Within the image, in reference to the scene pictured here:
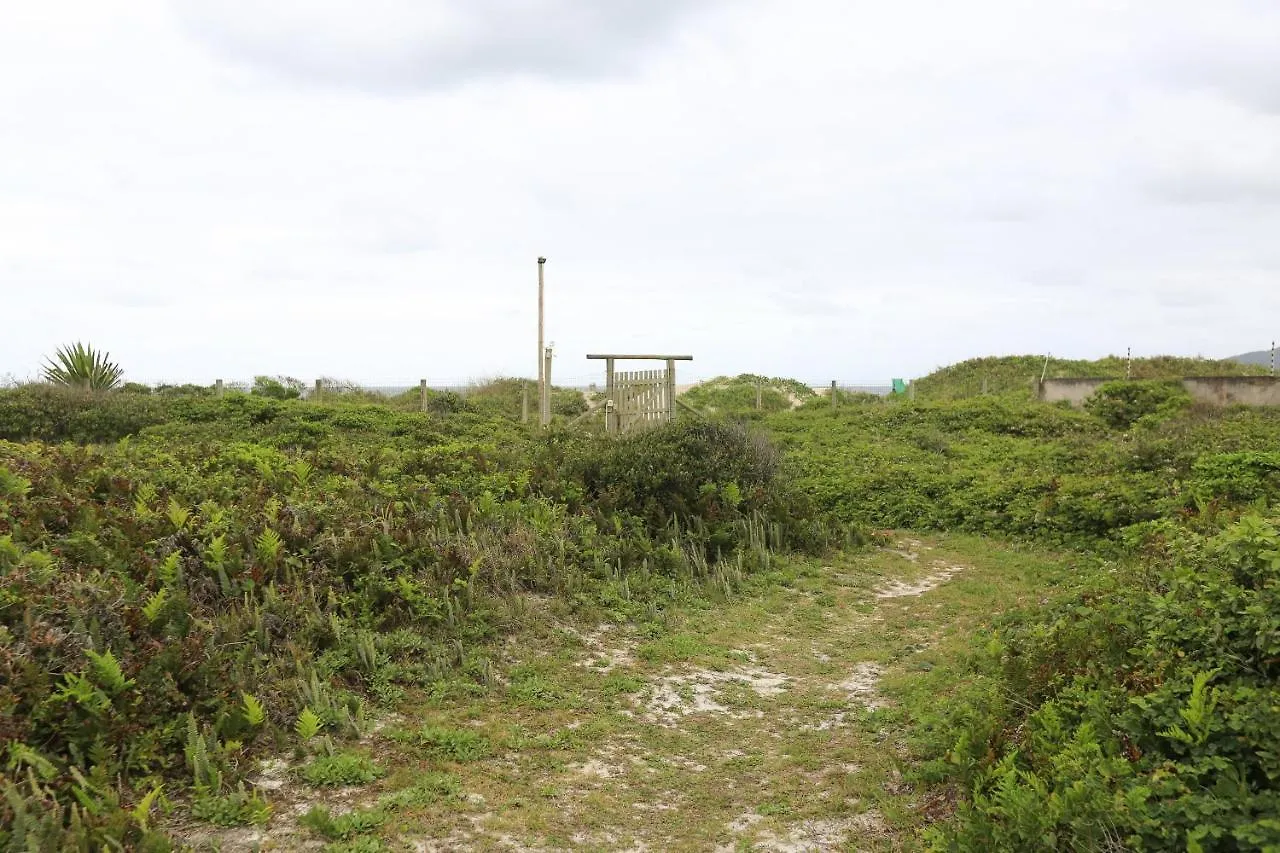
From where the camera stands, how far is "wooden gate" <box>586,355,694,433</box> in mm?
12586

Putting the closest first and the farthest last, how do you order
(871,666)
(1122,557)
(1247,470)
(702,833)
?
(702,833) < (871,666) < (1122,557) < (1247,470)

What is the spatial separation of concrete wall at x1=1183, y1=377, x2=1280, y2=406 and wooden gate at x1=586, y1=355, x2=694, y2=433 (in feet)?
42.4

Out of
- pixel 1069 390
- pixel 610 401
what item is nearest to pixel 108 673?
A: pixel 610 401

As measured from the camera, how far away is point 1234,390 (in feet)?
62.1

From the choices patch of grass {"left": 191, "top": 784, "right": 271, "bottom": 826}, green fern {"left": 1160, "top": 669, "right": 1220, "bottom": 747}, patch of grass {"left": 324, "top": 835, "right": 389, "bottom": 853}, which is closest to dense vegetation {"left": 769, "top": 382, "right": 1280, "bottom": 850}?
green fern {"left": 1160, "top": 669, "right": 1220, "bottom": 747}

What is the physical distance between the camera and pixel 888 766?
4.79 meters

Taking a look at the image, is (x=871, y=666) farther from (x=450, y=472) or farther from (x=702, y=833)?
(x=450, y=472)

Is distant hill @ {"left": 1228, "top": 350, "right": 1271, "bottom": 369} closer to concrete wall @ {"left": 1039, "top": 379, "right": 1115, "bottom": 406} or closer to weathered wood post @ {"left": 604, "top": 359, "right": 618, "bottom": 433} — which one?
concrete wall @ {"left": 1039, "top": 379, "right": 1115, "bottom": 406}

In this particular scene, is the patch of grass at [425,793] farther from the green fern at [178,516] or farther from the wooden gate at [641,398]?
the wooden gate at [641,398]

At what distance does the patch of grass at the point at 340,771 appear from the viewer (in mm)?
4406

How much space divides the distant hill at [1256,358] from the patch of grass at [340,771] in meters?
28.2

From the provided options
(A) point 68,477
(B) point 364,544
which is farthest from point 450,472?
(A) point 68,477

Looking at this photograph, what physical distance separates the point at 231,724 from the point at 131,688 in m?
0.55

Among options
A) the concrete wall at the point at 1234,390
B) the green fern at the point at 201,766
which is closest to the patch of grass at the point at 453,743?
the green fern at the point at 201,766
